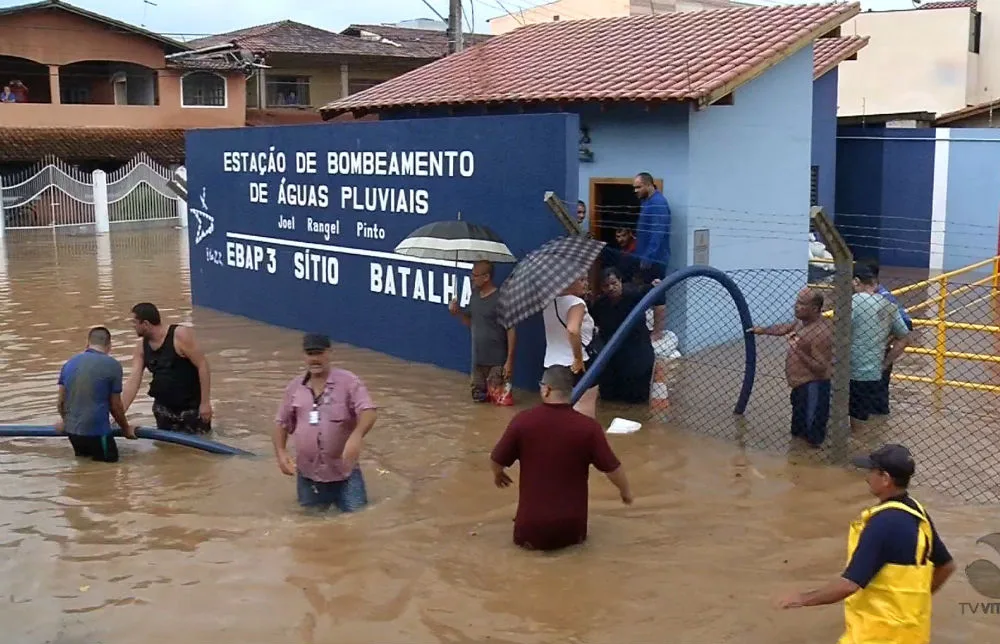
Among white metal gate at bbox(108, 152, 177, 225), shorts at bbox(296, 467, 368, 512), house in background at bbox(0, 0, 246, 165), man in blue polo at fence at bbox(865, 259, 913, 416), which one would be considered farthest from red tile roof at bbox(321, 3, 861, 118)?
house in background at bbox(0, 0, 246, 165)

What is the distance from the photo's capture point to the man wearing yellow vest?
4645mm

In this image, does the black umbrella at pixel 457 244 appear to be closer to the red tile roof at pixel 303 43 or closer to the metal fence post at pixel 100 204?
the metal fence post at pixel 100 204

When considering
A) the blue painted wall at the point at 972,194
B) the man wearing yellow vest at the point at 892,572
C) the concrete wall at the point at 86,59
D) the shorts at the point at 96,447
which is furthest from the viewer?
the concrete wall at the point at 86,59

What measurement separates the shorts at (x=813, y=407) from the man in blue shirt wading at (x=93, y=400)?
18.3 ft

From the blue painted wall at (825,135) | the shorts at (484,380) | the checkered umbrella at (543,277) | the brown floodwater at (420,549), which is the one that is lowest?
the brown floodwater at (420,549)

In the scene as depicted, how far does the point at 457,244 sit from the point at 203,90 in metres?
35.9

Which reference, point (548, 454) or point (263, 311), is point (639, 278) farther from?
point (263, 311)

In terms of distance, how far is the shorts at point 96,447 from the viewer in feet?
29.9

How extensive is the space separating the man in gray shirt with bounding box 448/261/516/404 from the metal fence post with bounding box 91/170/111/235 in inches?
997

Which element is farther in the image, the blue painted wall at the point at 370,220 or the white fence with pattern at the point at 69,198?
the white fence with pattern at the point at 69,198

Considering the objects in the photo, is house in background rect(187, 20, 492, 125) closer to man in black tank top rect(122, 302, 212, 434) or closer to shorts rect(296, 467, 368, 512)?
man in black tank top rect(122, 302, 212, 434)

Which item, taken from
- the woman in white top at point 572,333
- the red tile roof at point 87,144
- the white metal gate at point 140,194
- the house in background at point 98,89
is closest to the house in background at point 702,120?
the woman in white top at point 572,333

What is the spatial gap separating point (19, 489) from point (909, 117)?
19.4m

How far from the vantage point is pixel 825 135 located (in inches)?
798
